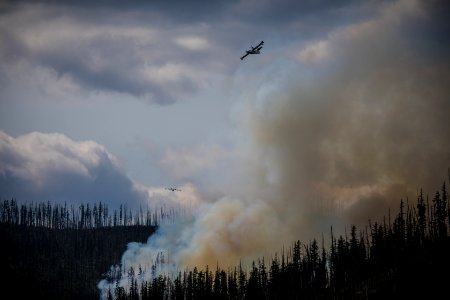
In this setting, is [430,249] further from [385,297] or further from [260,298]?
[260,298]

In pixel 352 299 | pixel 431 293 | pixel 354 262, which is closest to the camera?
pixel 431 293

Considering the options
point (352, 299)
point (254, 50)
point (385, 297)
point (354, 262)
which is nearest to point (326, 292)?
point (354, 262)

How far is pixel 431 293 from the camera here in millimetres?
153750

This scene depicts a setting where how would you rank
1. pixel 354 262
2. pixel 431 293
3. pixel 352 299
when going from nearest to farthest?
pixel 431 293
pixel 352 299
pixel 354 262

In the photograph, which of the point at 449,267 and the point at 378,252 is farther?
the point at 378,252

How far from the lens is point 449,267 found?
15950 cm

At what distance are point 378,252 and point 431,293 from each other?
Result: 4195 cm

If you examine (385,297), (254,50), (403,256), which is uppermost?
(254,50)

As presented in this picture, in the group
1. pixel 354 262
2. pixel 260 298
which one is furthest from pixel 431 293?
pixel 260 298

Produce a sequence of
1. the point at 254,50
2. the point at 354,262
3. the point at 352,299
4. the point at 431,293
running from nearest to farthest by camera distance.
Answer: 1. the point at 254,50
2. the point at 431,293
3. the point at 352,299
4. the point at 354,262

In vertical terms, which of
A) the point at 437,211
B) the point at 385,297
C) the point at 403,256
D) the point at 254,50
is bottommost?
the point at 385,297

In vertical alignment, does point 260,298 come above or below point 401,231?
below

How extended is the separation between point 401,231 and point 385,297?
42.6 metres

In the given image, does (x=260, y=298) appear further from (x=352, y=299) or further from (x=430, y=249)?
(x=430, y=249)
